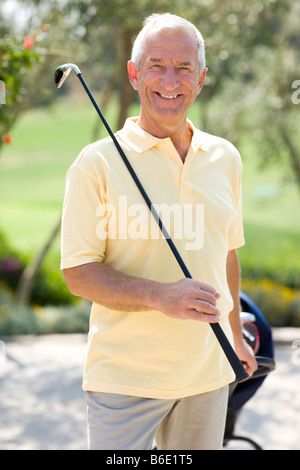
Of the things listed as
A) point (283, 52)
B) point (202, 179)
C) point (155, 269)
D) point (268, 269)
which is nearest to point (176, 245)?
point (155, 269)

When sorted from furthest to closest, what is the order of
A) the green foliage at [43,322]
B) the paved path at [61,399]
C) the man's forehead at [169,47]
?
the green foliage at [43,322] < the paved path at [61,399] < the man's forehead at [169,47]

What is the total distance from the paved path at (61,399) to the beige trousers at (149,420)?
2.13 metres

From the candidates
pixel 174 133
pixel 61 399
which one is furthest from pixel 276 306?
pixel 174 133

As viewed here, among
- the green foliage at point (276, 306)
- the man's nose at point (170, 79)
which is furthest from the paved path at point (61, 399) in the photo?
the man's nose at point (170, 79)

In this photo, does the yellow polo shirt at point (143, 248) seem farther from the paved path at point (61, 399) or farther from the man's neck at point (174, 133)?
the paved path at point (61, 399)

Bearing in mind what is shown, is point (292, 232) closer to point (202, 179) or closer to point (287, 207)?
point (287, 207)

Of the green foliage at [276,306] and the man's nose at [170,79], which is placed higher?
the man's nose at [170,79]

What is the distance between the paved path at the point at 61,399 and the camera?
176 inches

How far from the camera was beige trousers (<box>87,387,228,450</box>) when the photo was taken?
1.93 m

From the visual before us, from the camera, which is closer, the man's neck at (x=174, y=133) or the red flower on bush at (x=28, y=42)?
the man's neck at (x=174, y=133)

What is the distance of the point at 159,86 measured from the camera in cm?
201

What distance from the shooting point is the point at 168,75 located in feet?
6.58

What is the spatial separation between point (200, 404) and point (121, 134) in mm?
808

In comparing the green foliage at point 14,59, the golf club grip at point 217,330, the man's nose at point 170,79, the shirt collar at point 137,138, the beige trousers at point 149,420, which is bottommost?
the beige trousers at point 149,420
